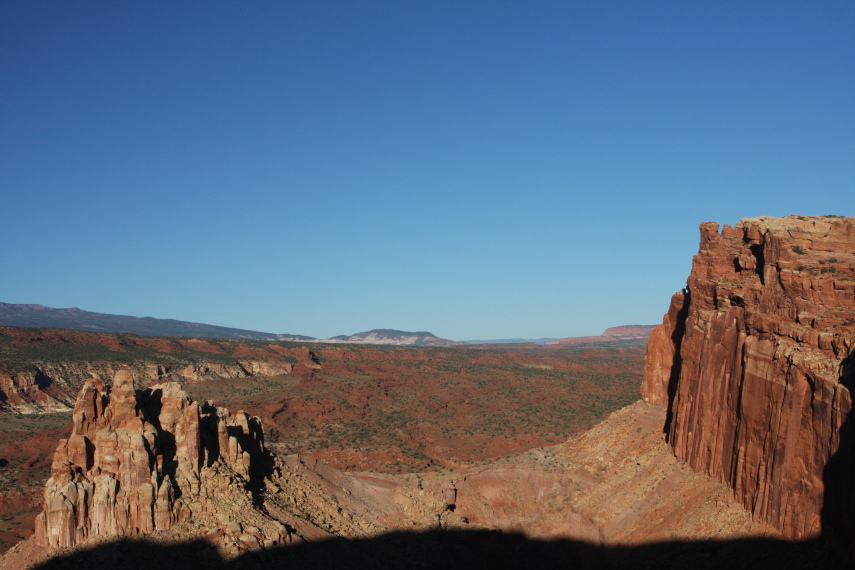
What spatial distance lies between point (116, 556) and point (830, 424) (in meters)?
21.5

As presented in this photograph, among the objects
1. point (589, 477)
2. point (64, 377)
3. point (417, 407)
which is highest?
point (64, 377)

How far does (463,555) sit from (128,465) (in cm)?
1641

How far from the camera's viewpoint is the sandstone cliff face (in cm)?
2127

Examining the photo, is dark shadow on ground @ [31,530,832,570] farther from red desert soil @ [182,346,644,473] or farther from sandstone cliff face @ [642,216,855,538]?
red desert soil @ [182,346,644,473]

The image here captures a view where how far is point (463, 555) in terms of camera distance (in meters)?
32.8

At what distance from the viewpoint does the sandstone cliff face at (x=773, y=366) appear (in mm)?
21266

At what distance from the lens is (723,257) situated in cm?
3469

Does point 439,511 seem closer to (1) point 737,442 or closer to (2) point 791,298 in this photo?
(1) point 737,442

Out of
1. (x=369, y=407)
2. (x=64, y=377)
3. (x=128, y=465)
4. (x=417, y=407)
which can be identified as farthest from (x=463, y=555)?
(x=64, y=377)

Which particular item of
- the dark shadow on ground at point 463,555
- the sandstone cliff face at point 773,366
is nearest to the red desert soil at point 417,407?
the dark shadow on ground at point 463,555

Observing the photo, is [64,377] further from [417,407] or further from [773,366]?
[773,366]

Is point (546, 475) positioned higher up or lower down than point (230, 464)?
lower down

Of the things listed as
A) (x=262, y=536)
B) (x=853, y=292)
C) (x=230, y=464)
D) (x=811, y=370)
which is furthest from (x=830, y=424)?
(x=230, y=464)

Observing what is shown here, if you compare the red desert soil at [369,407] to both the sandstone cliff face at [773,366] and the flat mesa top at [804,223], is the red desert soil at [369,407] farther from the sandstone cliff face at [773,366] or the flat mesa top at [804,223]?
the flat mesa top at [804,223]
